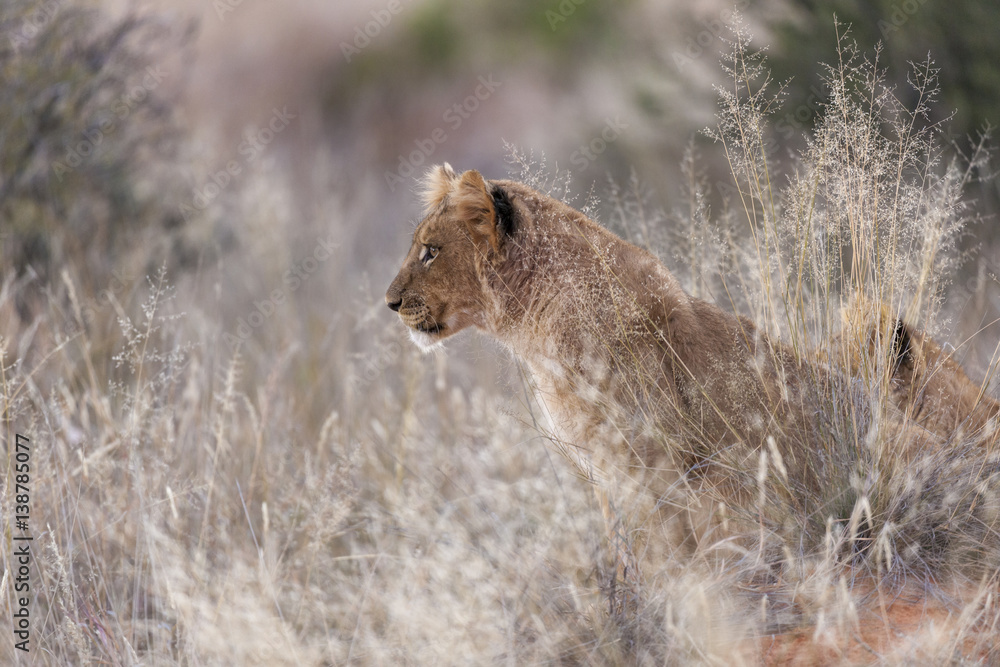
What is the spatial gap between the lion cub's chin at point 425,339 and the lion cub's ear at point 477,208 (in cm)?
49

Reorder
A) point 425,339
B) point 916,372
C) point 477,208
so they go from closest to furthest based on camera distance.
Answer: point 916,372 → point 477,208 → point 425,339

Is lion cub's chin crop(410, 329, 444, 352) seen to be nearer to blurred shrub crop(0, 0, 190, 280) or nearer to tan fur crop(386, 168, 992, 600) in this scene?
tan fur crop(386, 168, 992, 600)

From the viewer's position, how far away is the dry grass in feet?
8.90

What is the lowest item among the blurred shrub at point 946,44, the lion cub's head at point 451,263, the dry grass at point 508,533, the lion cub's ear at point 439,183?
the dry grass at point 508,533

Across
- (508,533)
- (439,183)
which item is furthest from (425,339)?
(508,533)

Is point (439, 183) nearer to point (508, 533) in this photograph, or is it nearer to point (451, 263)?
point (451, 263)

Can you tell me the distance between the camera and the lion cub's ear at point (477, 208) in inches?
144

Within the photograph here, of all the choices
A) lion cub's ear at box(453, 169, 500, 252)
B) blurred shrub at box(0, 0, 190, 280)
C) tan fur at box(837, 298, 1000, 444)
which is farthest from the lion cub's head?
blurred shrub at box(0, 0, 190, 280)

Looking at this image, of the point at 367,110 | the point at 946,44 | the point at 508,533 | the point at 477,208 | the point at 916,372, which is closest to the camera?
the point at 508,533

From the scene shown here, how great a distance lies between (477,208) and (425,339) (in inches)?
25.0

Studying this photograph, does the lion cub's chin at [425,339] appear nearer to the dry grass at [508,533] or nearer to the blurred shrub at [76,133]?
the dry grass at [508,533]

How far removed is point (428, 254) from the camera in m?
4.00

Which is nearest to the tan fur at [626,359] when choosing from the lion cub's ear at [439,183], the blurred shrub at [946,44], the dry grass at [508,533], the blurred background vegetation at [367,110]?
the dry grass at [508,533]

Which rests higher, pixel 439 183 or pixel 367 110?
pixel 367 110
